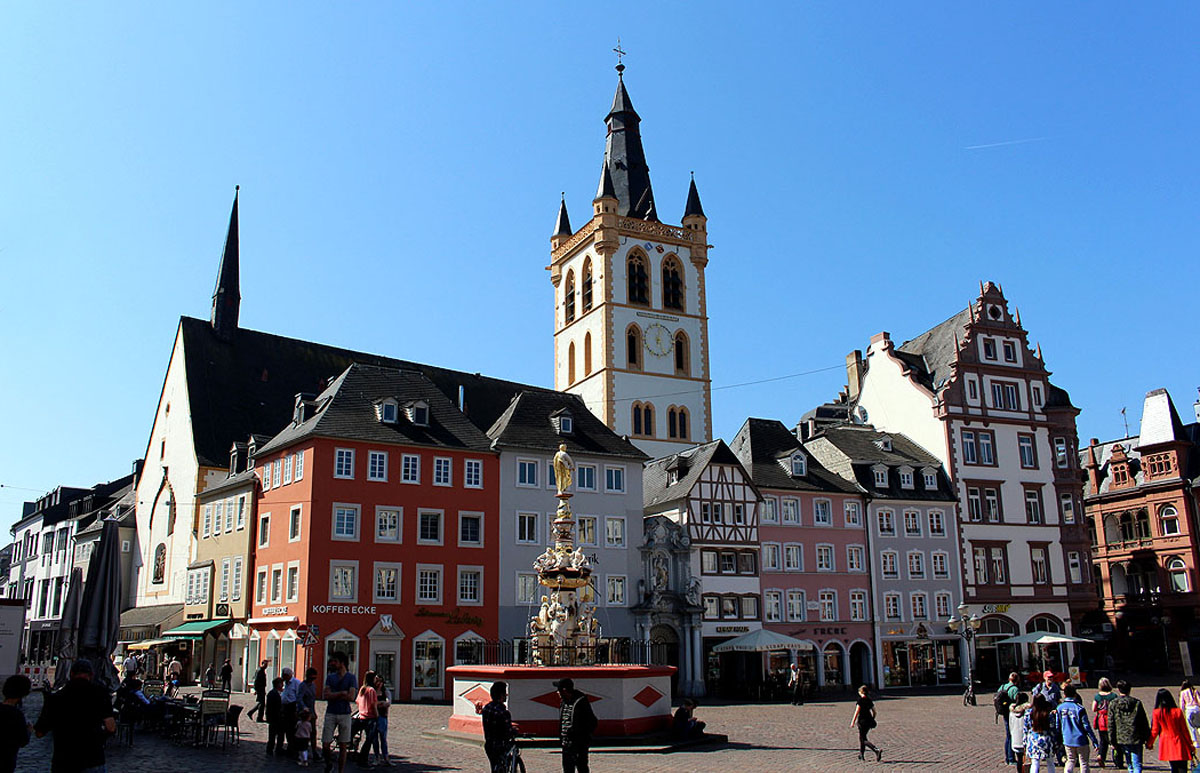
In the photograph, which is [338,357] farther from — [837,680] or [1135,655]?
[1135,655]

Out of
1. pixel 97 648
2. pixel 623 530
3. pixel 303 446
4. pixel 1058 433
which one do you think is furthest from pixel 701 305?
pixel 97 648

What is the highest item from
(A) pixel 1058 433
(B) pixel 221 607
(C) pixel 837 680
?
(A) pixel 1058 433

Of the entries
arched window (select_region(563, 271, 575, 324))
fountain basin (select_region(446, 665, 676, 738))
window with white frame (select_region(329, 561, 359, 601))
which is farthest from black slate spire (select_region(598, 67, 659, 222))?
fountain basin (select_region(446, 665, 676, 738))

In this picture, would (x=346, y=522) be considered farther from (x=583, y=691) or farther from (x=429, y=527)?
(x=583, y=691)

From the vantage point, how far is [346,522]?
132 ft

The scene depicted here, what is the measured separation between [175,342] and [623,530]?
27034 mm

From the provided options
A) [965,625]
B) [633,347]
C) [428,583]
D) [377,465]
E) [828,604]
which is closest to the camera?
[377,465]

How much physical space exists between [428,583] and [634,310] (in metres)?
36.1

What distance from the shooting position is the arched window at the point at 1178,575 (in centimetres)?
5869

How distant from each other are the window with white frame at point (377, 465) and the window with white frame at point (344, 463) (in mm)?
684

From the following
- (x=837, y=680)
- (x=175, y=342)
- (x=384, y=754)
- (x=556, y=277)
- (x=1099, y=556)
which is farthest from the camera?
(x=556, y=277)

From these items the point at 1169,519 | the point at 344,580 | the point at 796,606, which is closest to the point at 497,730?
the point at 344,580

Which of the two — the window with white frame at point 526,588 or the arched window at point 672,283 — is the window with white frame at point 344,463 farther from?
the arched window at point 672,283

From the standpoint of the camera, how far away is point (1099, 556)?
211 feet
